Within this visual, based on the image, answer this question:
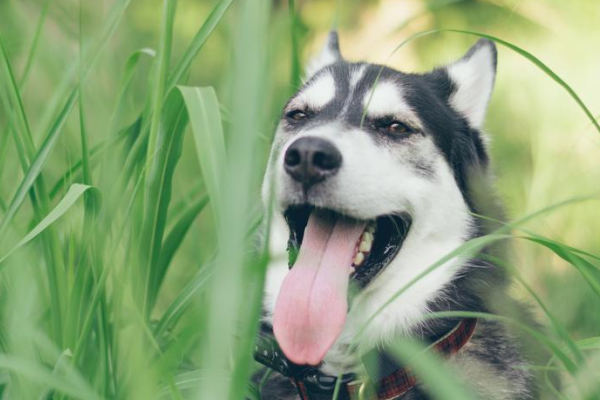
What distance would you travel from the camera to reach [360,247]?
8.13 ft

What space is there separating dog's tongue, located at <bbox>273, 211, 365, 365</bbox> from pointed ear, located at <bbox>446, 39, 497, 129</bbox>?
71 centimetres

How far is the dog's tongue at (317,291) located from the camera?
2.22m

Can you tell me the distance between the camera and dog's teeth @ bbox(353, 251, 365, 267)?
2455mm

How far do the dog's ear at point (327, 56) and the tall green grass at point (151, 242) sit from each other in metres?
0.50

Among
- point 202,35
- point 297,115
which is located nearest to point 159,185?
point 202,35

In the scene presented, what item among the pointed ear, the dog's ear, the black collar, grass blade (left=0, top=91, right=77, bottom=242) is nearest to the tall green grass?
grass blade (left=0, top=91, right=77, bottom=242)

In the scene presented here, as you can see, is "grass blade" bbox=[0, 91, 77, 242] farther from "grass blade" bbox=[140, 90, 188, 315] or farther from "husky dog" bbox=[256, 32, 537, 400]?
"husky dog" bbox=[256, 32, 537, 400]

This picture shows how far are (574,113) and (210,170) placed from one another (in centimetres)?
347

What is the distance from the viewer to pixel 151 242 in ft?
6.61

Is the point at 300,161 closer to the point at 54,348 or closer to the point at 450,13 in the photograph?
the point at 54,348

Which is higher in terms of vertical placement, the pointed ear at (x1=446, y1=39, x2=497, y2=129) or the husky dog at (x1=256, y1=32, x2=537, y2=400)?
the pointed ear at (x1=446, y1=39, x2=497, y2=129)

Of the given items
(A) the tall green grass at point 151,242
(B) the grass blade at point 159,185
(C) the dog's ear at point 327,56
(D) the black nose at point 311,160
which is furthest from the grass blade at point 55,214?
(C) the dog's ear at point 327,56

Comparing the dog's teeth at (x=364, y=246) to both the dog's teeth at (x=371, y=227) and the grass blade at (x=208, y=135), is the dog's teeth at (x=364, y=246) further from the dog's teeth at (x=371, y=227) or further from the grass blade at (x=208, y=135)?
the grass blade at (x=208, y=135)

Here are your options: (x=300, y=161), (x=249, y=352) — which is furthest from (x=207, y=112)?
(x=249, y=352)
